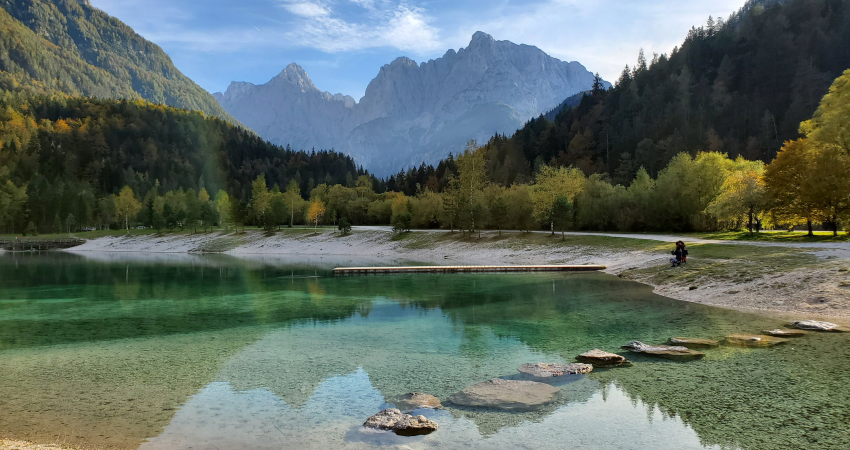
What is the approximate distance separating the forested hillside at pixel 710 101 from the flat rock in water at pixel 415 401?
120464 mm

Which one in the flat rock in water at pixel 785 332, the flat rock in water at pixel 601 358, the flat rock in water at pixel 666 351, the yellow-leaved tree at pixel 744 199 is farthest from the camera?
the yellow-leaved tree at pixel 744 199

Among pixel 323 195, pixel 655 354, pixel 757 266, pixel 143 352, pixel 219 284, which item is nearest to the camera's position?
pixel 655 354

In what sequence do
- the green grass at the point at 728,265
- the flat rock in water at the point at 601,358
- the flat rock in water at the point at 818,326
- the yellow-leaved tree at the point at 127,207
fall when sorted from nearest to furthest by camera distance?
the flat rock in water at the point at 601,358, the flat rock in water at the point at 818,326, the green grass at the point at 728,265, the yellow-leaved tree at the point at 127,207

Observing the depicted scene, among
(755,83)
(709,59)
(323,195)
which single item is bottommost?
(323,195)

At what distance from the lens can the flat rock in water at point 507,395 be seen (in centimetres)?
1026

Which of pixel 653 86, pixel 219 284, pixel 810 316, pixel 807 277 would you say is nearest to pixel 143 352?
pixel 219 284

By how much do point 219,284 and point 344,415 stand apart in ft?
101

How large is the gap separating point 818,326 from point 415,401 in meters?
15.5

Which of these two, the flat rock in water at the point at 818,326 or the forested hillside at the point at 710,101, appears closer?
the flat rock in water at the point at 818,326

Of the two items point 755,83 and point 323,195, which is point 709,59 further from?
point 323,195

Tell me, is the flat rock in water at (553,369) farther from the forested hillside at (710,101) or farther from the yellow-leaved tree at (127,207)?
the yellow-leaved tree at (127,207)

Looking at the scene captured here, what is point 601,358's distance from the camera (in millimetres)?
13703

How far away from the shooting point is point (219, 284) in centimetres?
3700

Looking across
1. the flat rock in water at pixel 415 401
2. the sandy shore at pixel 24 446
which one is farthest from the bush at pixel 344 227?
the sandy shore at pixel 24 446
